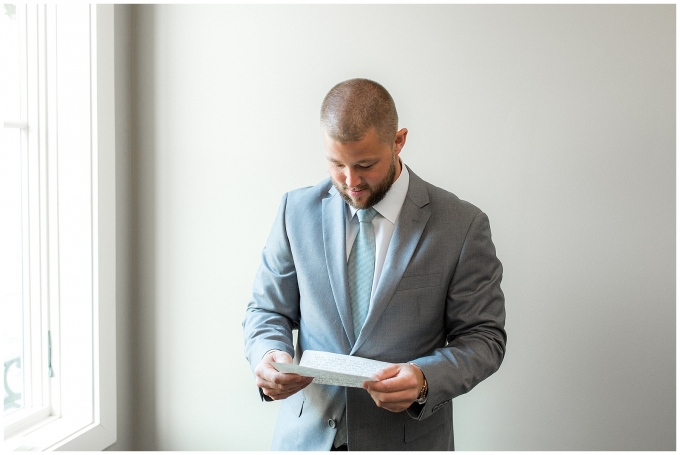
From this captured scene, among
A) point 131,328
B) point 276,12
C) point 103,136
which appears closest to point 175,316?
point 131,328

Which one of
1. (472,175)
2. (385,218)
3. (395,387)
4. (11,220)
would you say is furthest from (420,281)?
(11,220)

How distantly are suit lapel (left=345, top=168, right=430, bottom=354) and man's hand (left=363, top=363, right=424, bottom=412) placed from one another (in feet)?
0.57

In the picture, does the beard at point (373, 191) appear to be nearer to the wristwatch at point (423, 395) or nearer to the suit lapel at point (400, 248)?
the suit lapel at point (400, 248)

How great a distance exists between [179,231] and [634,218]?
1.79 m

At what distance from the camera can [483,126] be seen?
229 cm

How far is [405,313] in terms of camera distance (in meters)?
1.67

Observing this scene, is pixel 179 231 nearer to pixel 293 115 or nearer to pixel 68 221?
pixel 68 221

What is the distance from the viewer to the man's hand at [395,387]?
4.78 feet

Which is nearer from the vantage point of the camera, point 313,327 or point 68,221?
point 313,327

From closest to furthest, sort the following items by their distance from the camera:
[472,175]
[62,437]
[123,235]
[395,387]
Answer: [395,387] < [62,437] < [472,175] < [123,235]

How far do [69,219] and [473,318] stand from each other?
5.19ft

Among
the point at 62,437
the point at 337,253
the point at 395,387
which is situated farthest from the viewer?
the point at 62,437

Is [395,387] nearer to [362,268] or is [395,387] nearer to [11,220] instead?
[362,268]

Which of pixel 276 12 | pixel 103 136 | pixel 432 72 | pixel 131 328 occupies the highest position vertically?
pixel 276 12
